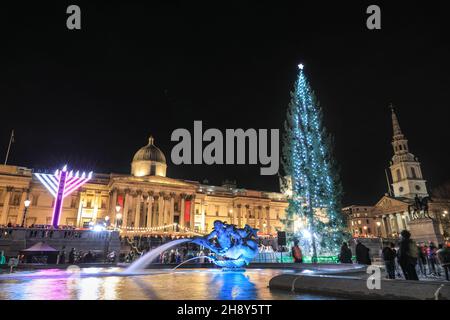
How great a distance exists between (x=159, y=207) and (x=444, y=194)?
5111 centimetres

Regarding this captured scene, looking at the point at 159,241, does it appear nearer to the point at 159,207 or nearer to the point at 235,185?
the point at 159,207

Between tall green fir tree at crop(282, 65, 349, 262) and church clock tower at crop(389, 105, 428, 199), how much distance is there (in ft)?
233

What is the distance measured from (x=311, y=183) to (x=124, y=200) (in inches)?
1495

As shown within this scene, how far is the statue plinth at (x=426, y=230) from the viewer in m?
23.9

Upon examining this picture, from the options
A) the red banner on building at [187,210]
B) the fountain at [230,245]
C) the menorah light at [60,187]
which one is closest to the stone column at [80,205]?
the red banner on building at [187,210]

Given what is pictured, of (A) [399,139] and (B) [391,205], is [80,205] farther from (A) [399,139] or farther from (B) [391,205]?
(A) [399,139]

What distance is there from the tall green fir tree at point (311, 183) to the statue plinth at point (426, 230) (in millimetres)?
6976

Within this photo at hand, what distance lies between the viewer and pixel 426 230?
80.8 ft

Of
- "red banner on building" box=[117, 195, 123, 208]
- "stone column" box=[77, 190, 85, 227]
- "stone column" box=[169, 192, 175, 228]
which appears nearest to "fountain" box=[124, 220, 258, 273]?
"red banner on building" box=[117, 195, 123, 208]

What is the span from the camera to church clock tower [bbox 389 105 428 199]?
84.0m

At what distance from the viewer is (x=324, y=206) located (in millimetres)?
23953

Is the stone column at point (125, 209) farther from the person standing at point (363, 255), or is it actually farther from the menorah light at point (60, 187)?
the person standing at point (363, 255)

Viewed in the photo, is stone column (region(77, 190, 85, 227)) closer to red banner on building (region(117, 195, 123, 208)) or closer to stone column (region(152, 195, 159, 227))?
red banner on building (region(117, 195, 123, 208))
